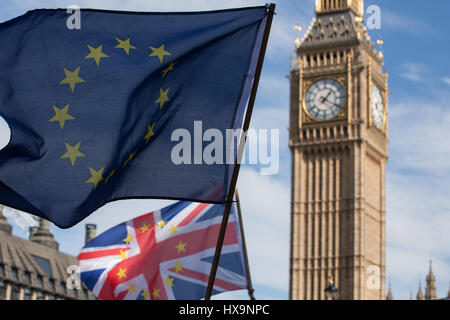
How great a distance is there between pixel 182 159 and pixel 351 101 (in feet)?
226

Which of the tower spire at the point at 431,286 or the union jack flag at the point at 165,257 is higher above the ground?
the union jack flag at the point at 165,257

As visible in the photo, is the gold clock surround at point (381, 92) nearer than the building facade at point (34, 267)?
Yes

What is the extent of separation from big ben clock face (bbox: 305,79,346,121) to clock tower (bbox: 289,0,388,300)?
80 millimetres

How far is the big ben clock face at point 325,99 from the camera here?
80.2m

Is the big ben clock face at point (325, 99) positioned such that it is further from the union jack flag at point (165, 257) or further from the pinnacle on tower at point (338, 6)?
the union jack flag at point (165, 257)

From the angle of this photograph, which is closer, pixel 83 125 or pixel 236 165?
pixel 236 165

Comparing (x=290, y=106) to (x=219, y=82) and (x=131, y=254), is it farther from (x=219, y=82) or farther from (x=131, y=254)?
(x=219, y=82)

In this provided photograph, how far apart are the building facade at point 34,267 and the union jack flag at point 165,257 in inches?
2811

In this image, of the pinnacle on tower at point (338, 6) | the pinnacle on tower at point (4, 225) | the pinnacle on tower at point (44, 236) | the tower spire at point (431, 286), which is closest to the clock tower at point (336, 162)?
the pinnacle on tower at point (338, 6)

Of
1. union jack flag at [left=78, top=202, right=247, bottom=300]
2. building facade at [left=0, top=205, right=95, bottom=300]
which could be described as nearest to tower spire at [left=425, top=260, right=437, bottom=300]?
building facade at [left=0, top=205, right=95, bottom=300]

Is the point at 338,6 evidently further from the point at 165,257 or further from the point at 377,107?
the point at 165,257

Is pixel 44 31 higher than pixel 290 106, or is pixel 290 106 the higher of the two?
pixel 290 106
